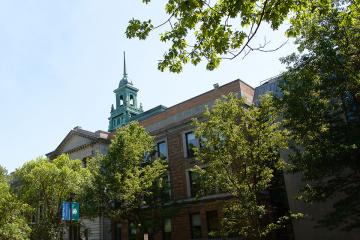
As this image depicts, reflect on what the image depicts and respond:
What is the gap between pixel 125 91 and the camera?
241ft

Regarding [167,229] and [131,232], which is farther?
[131,232]

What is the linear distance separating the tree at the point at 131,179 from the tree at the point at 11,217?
318 inches

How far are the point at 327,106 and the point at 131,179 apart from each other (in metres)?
12.9

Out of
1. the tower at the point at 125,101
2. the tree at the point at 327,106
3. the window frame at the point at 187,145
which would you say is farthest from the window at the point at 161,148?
the tower at the point at 125,101

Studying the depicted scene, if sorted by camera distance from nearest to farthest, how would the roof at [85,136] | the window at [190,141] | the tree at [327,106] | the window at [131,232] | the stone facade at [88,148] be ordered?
the tree at [327,106] → the window at [190,141] → the window at [131,232] → the stone facade at [88,148] → the roof at [85,136]

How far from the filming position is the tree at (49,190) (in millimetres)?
27750

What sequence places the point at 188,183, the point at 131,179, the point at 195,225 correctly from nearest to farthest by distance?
the point at 131,179 < the point at 195,225 < the point at 188,183

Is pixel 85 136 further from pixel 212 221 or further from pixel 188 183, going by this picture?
pixel 212 221

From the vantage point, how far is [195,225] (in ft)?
88.7

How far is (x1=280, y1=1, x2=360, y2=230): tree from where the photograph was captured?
15.2 metres

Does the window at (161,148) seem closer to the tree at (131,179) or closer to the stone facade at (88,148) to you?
the tree at (131,179)

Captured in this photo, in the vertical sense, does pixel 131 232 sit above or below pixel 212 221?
below

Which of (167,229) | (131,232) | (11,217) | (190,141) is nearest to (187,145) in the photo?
(190,141)

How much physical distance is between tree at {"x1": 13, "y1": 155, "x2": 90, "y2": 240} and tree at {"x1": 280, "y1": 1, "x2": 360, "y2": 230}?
665 inches
